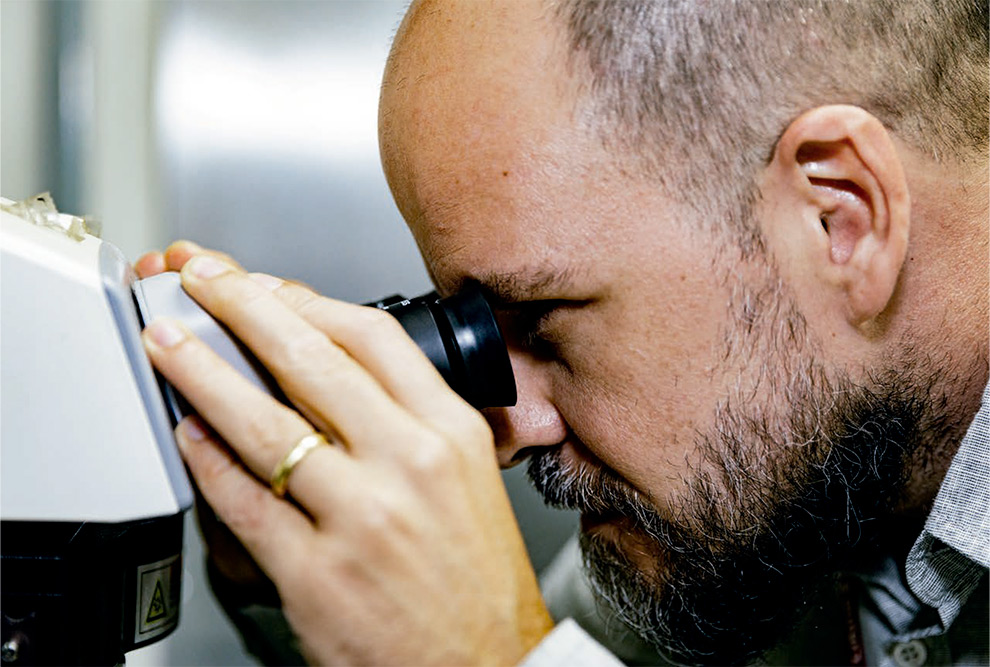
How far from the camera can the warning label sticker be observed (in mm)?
594

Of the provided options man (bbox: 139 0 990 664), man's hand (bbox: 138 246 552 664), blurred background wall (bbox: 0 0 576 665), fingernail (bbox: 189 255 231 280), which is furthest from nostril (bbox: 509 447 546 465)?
blurred background wall (bbox: 0 0 576 665)

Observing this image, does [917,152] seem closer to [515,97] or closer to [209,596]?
[515,97]

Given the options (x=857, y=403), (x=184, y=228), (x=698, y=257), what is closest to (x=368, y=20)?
(x=184, y=228)

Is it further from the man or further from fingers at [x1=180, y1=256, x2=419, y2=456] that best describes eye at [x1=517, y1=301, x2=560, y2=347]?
fingers at [x1=180, y1=256, x2=419, y2=456]

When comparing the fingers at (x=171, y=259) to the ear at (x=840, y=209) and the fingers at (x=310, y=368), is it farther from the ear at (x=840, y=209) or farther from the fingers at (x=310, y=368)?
the ear at (x=840, y=209)

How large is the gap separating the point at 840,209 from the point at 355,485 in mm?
453

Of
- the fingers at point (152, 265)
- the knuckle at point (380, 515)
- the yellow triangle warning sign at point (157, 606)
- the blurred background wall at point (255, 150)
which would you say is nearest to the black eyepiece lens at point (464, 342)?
the knuckle at point (380, 515)

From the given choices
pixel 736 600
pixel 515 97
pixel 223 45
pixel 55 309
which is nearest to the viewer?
pixel 55 309

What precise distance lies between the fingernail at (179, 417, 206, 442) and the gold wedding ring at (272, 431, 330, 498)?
0.20ft

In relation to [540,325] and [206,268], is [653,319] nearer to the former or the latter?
[540,325]

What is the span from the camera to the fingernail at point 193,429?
0.56m

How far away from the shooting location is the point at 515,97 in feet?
2.31

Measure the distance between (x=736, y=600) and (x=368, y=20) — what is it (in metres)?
0.87

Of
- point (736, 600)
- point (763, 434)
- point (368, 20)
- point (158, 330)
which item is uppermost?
point (368, 20)
